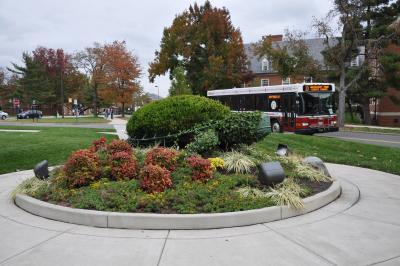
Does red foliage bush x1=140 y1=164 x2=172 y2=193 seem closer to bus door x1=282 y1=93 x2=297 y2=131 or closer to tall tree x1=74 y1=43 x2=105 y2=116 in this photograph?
bus door x1=282 y1=93 x2=297 y2=131

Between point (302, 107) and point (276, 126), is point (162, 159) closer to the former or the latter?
point (302, 107)

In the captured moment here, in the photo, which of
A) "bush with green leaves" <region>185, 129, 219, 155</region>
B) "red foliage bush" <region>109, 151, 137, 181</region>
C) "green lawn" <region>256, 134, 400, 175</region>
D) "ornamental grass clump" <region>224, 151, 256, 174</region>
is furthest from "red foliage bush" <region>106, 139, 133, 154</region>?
"green lawn" <region>256, 134, 400, 175</region>

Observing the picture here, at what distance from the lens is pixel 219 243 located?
15.9 feet

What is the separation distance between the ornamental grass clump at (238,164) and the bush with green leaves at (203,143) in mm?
517

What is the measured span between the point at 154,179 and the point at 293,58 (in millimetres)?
31099

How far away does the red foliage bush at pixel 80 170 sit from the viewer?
6.77m

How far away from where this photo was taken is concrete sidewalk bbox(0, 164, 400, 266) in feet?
14.3

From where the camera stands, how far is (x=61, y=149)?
1292cm

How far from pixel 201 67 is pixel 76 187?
153 feet

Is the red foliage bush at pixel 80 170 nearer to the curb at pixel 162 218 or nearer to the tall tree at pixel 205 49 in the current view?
the curb at pixel 162 218

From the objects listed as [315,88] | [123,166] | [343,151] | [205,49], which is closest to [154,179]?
[123,166]

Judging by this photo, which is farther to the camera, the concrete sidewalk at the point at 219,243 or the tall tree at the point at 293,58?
the tall tree at the point at 293,58

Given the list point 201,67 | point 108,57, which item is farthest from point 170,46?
point 108,57

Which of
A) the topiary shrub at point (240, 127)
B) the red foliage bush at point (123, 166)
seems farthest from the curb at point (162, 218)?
the topiary shrub at point (240, 127)
